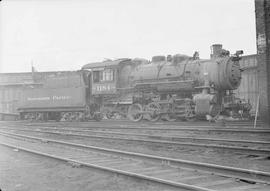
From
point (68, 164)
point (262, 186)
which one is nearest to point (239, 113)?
point (68, 164)

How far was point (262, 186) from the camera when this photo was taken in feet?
17.4

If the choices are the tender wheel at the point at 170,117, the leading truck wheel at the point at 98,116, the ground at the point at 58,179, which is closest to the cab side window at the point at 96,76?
the leading truck wheel at the point at 98,116

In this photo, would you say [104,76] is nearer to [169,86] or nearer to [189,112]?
[169,86]

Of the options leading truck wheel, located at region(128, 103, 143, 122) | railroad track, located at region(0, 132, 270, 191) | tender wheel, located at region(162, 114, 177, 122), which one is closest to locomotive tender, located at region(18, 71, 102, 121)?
leading truck wheel, located at region(128, 103, 143, 122)

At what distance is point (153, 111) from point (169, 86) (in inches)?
57.2

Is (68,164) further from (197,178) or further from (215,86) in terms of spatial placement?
(215,86)

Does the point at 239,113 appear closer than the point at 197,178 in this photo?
No

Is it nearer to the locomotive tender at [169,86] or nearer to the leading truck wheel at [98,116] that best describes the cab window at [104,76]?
the locomotive tender at [169,86]

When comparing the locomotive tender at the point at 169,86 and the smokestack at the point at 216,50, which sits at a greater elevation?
the smokestack at the point at 216,50

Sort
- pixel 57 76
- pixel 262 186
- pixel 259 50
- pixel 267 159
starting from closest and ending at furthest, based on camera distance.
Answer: pixel 262 186
pixel 267 159
pixel 259 50
pixel 57 76

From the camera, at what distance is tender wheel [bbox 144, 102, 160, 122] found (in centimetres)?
1938

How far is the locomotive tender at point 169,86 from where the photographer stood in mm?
17891

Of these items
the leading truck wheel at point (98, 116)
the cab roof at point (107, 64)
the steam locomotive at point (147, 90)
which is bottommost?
the leading truck wheel at point (98, 116)

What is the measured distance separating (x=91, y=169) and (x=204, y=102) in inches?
421
